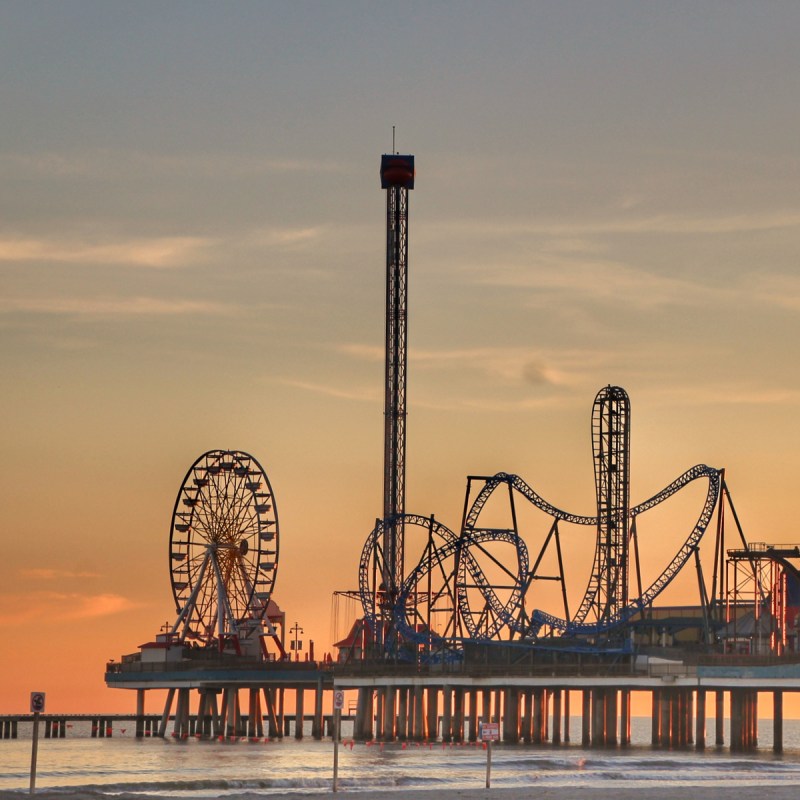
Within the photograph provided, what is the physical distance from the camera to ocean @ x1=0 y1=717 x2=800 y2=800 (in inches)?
2982

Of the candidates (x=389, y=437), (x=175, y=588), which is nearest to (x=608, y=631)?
(x=389, y=437)

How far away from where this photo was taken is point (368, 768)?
293 feet

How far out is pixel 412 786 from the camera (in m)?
76.4

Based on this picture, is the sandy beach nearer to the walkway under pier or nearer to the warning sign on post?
the warning sign on post

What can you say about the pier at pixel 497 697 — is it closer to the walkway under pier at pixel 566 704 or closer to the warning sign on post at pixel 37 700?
the walkway under pier at pixel 566 704

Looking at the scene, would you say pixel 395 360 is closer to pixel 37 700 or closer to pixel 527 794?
pixel 527 794

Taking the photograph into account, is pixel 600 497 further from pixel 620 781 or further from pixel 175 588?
pixel 620 781

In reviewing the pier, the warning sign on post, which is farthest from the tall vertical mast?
the warning sign on post

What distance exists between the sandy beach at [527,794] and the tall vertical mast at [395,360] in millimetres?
64116

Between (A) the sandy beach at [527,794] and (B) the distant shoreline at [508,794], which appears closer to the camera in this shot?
(B) the distant shoreline at [508,794]

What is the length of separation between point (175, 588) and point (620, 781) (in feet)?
223

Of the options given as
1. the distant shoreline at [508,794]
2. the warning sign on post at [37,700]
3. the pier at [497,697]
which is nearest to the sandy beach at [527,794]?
the distant shoreline at [508,794]

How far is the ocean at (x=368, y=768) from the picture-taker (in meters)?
75.8

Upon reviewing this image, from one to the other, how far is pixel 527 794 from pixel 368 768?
24.2 metres
